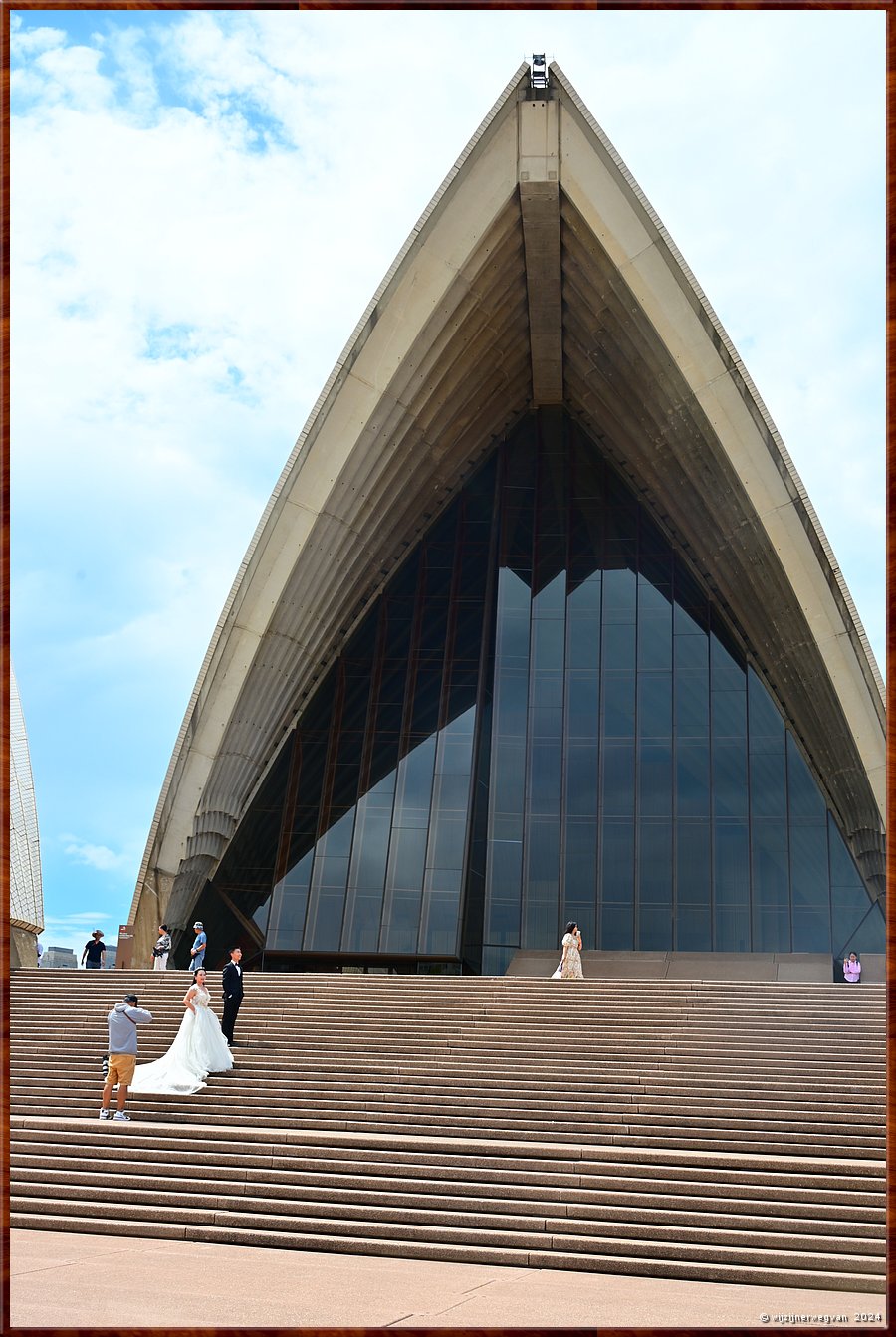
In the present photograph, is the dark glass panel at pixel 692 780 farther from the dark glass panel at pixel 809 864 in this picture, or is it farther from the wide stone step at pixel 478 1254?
the wide stone step at pixel 478 1254

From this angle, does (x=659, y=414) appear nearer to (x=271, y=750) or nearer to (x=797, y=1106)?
(x=271, y=750)

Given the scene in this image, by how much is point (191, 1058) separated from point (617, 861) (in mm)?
15689

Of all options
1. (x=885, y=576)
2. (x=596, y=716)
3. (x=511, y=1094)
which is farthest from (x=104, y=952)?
(x=885, y=576)

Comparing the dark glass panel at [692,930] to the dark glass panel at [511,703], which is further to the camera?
the dark glass panel at [511,703]

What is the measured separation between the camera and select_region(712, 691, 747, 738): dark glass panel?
28.5 meters

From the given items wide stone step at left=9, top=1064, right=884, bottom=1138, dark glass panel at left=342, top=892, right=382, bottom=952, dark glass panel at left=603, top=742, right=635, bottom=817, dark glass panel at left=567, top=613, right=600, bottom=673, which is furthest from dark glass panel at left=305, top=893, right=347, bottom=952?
wide stone step at left=9, top=1064, right=884, bottom=1138

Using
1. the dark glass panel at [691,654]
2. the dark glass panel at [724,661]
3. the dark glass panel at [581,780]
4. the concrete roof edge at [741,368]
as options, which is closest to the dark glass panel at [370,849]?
the dark glass panel at [581,780]

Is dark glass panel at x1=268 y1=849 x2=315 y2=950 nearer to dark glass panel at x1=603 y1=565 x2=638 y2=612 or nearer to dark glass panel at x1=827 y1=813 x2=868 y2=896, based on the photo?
dark glass panel at x1=603 y1=565 x2=638 y2=612

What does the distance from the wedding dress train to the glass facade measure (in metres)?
12.7

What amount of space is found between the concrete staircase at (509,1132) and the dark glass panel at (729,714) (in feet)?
37.6

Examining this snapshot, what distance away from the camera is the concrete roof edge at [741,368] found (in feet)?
81.5

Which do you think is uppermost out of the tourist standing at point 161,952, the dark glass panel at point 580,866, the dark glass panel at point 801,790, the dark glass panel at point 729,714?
the dark glass panel at point 729,714

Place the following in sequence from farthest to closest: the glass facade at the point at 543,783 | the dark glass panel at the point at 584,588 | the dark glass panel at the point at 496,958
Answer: the dark glass panel at the point at 584,588, the glass facade at the point at 543,783, the dark glass panel at the point at 496,958

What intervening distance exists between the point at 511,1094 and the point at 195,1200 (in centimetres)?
406
